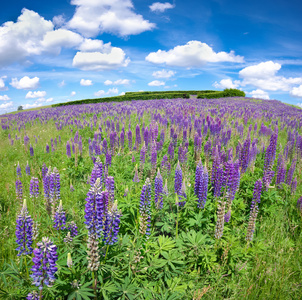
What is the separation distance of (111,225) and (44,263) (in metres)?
0.57

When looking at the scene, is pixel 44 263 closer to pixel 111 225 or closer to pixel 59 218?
pixel 111 225

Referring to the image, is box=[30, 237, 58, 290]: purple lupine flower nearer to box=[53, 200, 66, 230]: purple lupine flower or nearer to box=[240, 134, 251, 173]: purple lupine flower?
box=[53, 200, 66, 230]: purple lupine flower

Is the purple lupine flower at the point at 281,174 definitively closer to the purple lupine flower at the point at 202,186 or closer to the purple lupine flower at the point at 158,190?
the purple lupine flower at the point at 202,186

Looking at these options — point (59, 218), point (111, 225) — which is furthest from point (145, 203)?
point (59, 218)

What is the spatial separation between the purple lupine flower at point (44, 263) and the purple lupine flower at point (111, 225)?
46 cm

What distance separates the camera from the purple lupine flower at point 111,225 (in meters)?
1.84

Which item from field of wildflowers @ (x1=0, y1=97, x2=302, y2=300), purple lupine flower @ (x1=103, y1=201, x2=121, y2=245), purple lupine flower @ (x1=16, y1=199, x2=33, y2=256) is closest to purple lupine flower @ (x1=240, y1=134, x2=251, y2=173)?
field of wildflowers @ (x1=0, y1=97, x2=302, y2=300)

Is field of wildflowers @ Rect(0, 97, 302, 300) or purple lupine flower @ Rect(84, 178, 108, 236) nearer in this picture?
purple lupine flower @ Rect(84, 178, 108, 236)

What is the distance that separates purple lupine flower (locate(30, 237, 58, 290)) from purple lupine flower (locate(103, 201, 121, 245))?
0.46 meters

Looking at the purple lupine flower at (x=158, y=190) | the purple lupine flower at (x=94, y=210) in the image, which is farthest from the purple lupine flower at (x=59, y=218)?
the purple lupine flower at (x=158, y=190)

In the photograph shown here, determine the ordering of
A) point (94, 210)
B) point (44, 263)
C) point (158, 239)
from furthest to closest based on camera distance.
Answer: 1. point (158, 239)
2. point (94, 210)
3. point (44, 263)

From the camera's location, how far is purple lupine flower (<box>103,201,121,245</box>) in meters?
1.84

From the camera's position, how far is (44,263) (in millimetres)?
1526

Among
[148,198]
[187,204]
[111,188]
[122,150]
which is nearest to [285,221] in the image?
[187,204]
